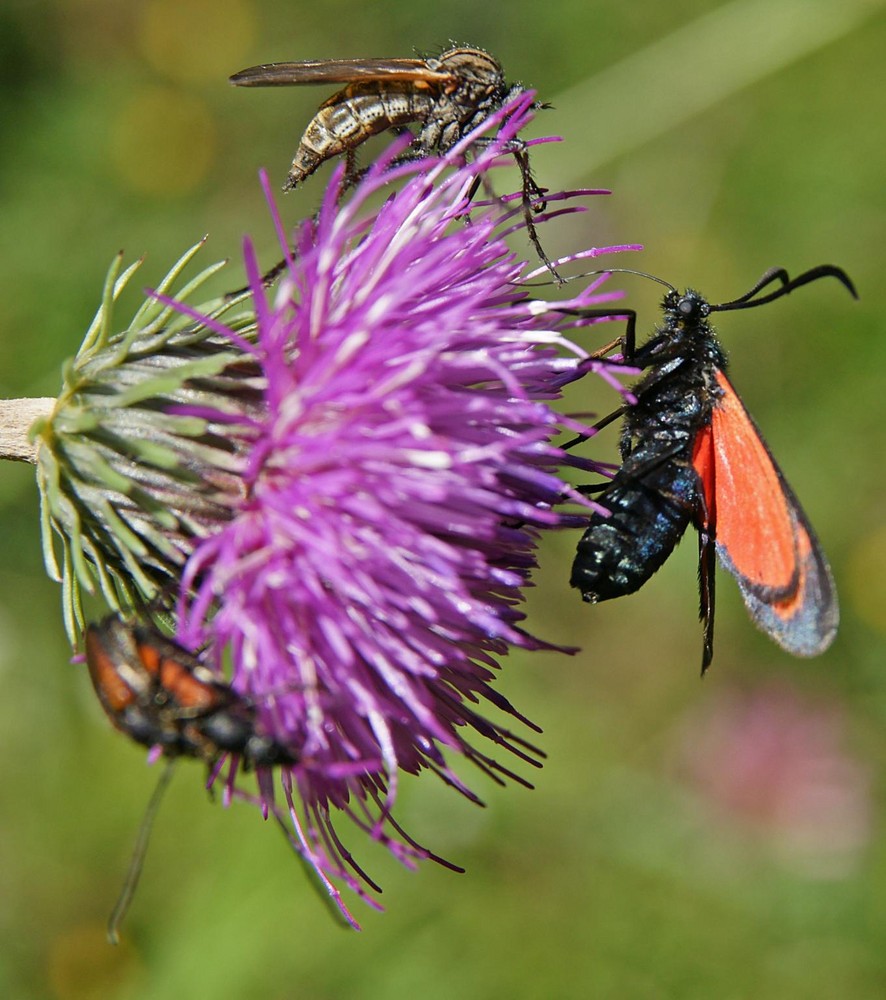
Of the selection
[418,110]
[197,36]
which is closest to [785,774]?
[418,110]

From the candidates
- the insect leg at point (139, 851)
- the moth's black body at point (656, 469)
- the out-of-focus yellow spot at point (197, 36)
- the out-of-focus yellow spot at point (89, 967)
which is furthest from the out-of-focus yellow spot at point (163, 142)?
the moth's black body at point (656, 469)

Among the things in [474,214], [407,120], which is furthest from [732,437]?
[407,120]

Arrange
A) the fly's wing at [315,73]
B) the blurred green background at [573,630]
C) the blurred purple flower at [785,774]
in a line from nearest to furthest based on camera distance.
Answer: the fly's wing at [315,73] → the blurred green background at [573,630] → the blurred purple flower at [785,774]

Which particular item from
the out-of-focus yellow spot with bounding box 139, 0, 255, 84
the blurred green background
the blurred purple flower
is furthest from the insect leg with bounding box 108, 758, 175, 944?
the out-of-focus yellow spot with bounding box 139, 0, 255, 84

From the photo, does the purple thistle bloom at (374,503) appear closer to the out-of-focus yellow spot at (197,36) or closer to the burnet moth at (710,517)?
the burnet moth at (710,517)

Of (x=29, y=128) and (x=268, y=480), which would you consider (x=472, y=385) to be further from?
(x=29, y=128)

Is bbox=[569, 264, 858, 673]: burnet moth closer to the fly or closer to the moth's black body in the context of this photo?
the moth's black body
